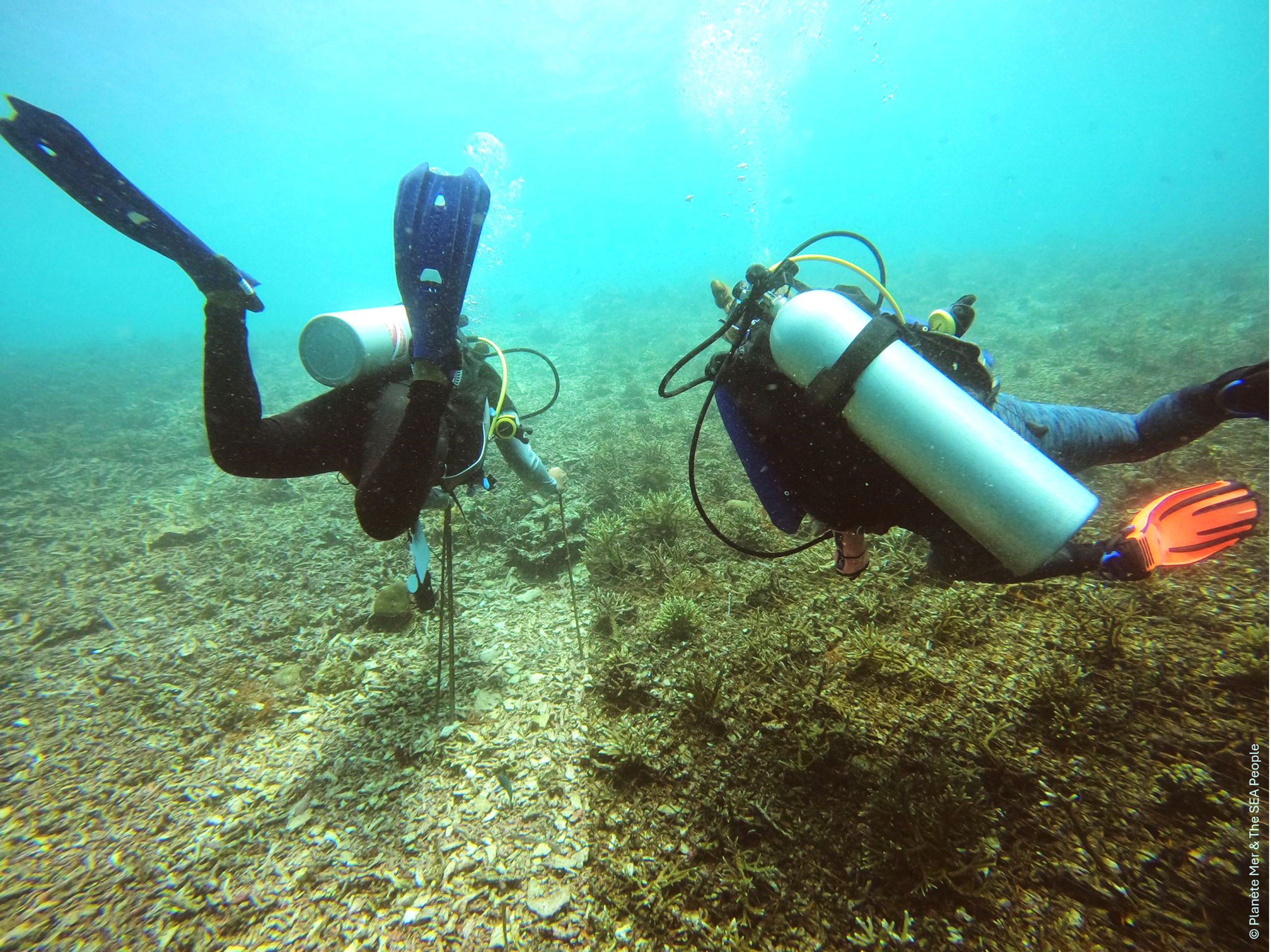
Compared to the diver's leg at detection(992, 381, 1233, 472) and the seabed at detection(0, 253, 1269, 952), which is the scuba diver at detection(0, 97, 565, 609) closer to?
the seabed at detection(0, 253, 1269, 952)

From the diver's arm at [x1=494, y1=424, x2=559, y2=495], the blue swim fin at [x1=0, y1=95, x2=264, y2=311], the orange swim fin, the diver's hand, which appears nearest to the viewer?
the blue swim fin at [x1=0, y1=95, x2=264, y2=311]

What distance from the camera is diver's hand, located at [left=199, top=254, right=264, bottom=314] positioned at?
2.76 meters

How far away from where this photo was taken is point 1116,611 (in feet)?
11.8

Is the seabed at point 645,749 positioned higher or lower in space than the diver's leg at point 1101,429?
lower

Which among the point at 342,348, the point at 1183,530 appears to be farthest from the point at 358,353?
the point at 1183,530

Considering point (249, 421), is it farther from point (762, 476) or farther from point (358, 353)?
point (762, 476)

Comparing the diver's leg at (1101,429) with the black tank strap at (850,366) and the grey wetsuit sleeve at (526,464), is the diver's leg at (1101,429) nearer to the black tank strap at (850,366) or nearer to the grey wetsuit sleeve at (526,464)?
the black tank strap at (850,366)

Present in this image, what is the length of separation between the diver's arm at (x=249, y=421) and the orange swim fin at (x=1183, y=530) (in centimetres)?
513

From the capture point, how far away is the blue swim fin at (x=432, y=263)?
2.56 m

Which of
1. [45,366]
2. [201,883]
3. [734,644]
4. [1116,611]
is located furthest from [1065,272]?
[45,366]

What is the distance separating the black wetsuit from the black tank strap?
2.01 meters

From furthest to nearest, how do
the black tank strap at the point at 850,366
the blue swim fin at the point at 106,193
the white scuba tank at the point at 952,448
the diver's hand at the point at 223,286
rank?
1. the diver's hand at the point at 223,286
2. the blue swim fin at the point at 106,193
3. the black tank strap at the point at 850,366
4. the white scuba tank at the point at 952,448

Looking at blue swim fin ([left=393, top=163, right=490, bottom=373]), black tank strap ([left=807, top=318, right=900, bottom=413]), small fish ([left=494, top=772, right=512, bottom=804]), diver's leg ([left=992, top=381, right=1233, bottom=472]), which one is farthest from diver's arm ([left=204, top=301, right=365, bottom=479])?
diver's leg ([left=992, top=381, right=1233, bottom=472])

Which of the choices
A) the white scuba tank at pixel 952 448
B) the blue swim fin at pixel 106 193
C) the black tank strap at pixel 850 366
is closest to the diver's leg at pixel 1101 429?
the white scuba tank at pixel 952 448
